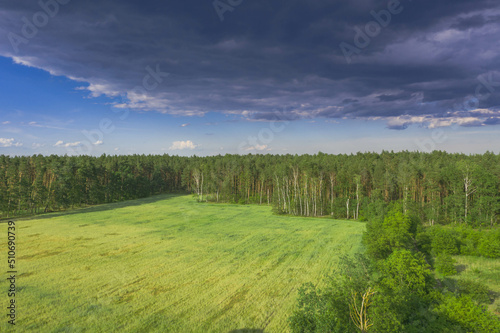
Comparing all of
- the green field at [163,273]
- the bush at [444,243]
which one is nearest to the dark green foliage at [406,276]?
the green field at [163,273]

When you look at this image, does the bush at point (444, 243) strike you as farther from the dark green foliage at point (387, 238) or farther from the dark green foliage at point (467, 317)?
the dark green foliage at point (467, 317)

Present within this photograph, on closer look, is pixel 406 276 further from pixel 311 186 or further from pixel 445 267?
pixel 311 186

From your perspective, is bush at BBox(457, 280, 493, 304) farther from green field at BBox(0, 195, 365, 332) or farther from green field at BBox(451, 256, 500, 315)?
green field at BBox(0, 195, 365, 332)

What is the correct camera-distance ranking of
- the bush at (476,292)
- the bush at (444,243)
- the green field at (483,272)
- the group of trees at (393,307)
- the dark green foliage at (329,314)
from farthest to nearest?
the bush at (444,243) < the green field at (483,272) < the bush at (476,292) < the dark green foliage at (329,314) < the group of trees at (393,307)

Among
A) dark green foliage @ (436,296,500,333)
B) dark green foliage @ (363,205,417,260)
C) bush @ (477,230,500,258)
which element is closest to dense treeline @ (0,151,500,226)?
bush @ (477,230,500,258)

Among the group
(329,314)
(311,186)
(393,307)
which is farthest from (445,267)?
(311,186)

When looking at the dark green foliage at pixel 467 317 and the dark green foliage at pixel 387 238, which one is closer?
the dark green foliage at pixel 467 317

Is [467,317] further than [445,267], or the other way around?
[445,267]
